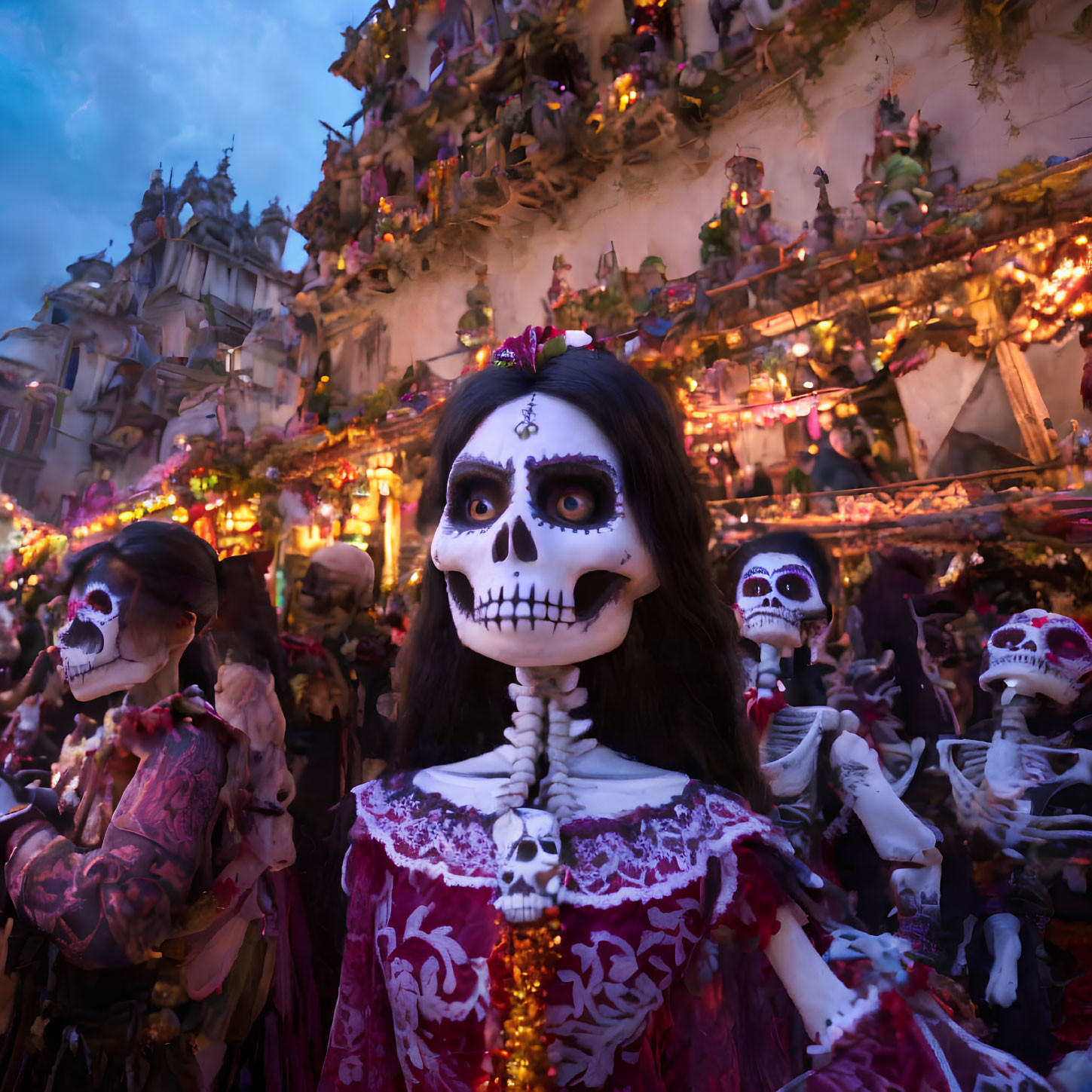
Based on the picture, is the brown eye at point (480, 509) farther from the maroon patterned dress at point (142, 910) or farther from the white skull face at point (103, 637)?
the white skull face at point (103, 637)

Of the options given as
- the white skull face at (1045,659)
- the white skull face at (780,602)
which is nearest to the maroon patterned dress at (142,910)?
the white skull face at (780,602)

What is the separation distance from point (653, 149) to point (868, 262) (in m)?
3.33

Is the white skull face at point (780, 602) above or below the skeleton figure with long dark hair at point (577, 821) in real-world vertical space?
above

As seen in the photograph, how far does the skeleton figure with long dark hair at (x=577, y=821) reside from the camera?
1.02 m

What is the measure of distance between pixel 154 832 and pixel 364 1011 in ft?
1.77

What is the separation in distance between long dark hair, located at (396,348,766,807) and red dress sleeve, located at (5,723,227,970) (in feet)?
1.49

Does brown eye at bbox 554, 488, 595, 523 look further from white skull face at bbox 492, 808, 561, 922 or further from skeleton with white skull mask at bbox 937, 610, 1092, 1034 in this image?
skeleton with white skull mask at bbox 937, 610, 1092, 1034

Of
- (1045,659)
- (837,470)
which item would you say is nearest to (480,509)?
(1045,659)

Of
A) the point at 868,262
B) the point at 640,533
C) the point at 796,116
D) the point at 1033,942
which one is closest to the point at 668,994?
the point at 640,533

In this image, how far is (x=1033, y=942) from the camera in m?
2.37

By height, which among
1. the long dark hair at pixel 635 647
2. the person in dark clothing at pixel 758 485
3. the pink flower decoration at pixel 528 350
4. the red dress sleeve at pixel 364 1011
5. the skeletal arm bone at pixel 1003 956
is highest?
the person in dark clothing at pixel 758 485

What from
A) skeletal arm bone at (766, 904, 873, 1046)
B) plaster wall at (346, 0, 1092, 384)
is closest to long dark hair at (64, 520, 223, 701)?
skeletal arm bone at (766, 904, 873, 1046)

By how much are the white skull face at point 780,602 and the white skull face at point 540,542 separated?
1.23 meters

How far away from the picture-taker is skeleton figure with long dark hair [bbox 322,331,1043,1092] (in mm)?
Result: 1017
